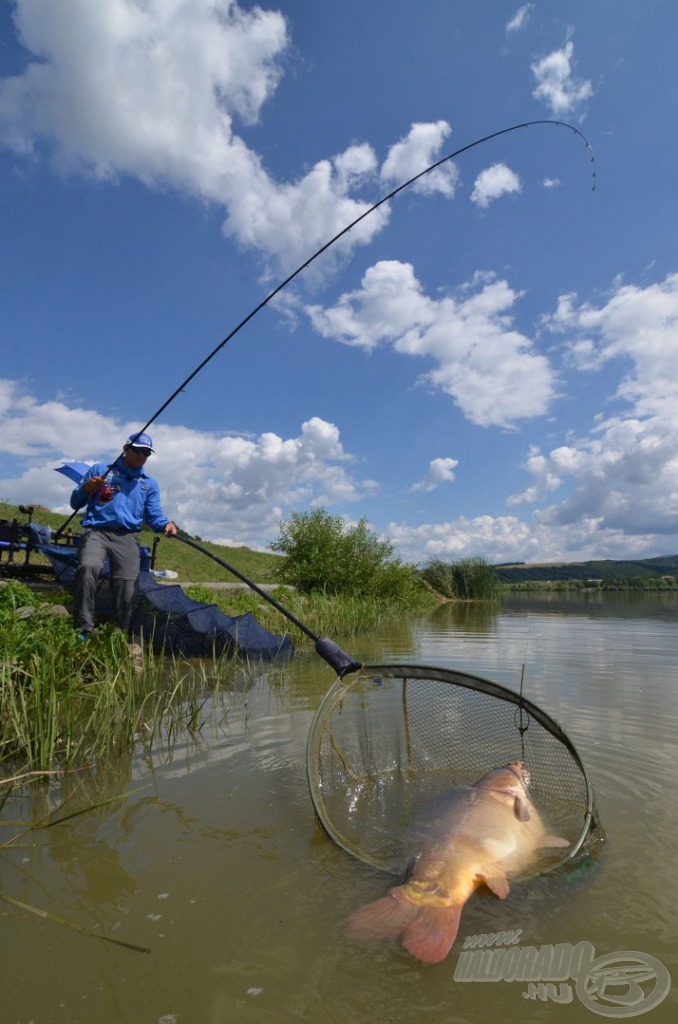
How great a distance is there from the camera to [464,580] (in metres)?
32.8

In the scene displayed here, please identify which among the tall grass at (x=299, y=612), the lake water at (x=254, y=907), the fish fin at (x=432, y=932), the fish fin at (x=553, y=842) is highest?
the tall grass at (x=299, y=612)

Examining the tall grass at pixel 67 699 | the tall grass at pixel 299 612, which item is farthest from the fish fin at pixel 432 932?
the tall grass at pixel 299 612

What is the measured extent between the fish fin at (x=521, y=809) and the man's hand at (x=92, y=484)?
550 centimetres

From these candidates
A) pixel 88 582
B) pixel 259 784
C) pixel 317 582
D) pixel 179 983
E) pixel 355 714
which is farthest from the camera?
pixel 317 582

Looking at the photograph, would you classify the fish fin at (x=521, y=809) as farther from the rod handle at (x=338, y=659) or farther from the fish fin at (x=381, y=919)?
the rod handle at (x=338, y=659)

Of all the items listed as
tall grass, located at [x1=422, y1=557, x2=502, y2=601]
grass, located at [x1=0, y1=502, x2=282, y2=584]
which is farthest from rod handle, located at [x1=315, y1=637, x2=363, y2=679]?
tall grass, located at [x1=422, y1=557, x2=502, y2=601]

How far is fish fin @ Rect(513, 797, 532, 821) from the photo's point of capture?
9.65 feet

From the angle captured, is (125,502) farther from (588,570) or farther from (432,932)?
(588,570)

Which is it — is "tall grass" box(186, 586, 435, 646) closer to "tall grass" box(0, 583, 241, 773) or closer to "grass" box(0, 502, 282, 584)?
"tall grass" box(0, 583, 241, 773)

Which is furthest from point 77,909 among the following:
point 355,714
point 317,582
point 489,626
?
point 317,582

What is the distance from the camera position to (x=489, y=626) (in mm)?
16141

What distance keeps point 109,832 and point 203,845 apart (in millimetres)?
526

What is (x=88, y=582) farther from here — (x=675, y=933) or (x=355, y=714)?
(x=675, y=933)

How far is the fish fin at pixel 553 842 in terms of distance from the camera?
287cm
